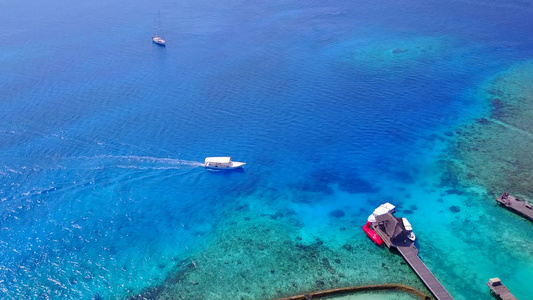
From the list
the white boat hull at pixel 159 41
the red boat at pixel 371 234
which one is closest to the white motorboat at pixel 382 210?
the red boat at pixel 371 234

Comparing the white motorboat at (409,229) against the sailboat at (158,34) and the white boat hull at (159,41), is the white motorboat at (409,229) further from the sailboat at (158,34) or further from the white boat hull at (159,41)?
the sailboat at (158,34)

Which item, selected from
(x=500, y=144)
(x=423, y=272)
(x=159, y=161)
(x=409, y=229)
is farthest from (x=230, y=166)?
(x=500, y=144)

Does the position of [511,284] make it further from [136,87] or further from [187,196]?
[136,87]

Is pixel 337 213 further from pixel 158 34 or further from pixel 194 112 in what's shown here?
pixel 158 34

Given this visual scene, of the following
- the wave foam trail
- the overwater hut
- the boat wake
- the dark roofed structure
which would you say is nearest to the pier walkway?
the overwater hut

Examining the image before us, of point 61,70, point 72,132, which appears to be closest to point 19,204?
point 72,132

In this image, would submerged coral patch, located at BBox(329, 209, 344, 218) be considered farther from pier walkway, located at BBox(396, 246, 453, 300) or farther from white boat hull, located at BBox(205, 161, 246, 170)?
white boat hull, located at BBox(205, 161, 246, 170)
